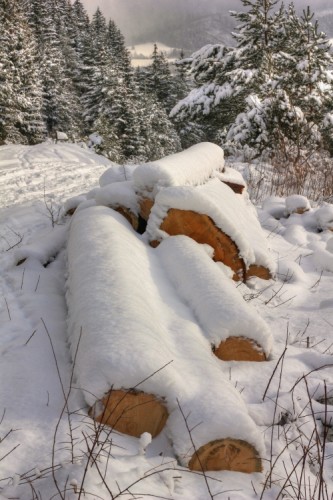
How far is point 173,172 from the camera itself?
11.5 ft

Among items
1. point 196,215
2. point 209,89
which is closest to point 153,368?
point 196,215

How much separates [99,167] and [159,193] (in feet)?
19.0

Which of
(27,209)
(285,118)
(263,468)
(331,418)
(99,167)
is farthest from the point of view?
(285,118)

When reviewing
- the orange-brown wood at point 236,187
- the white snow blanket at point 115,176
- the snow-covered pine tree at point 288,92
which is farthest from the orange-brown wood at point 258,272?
the snow-covered pine tree at point 288,92

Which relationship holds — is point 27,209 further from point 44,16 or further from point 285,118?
point 44,16

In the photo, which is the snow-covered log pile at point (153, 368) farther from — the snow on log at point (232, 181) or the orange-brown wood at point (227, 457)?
the snow on log at point (232, 181)

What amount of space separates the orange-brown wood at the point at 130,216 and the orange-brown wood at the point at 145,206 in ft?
0.23

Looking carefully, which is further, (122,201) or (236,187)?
(236,187)

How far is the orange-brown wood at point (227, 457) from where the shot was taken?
4.92ft

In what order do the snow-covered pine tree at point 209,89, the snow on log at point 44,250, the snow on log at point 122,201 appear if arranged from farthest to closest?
the snow-covered pine tree at point 209,89, the snow on log at point 122,201, the snow on log at point 44,250

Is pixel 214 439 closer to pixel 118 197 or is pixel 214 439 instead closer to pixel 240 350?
pixel 240 350

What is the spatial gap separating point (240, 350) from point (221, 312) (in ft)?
0.77

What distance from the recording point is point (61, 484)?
4.03 feet

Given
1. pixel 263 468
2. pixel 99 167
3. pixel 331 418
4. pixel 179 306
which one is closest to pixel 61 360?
pixel 179 306
